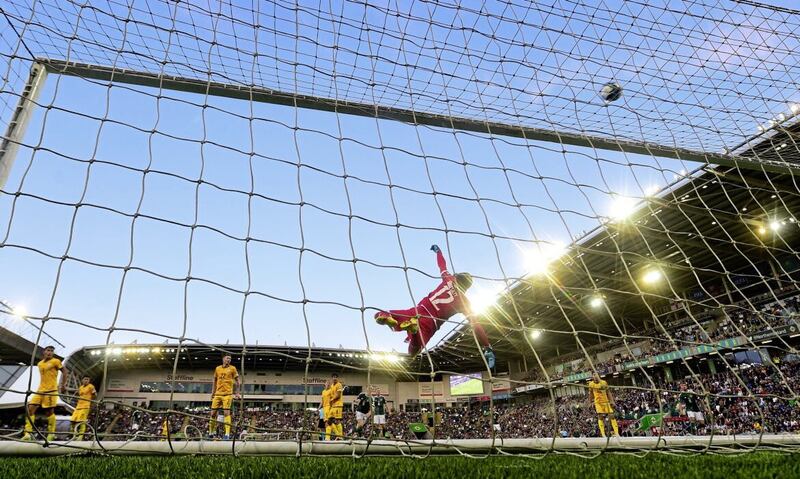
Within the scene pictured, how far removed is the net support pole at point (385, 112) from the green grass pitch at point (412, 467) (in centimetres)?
230

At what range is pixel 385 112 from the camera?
3.60m

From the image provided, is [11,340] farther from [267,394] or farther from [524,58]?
[524,58]

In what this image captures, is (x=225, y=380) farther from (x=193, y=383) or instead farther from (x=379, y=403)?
(x=193, y=383)

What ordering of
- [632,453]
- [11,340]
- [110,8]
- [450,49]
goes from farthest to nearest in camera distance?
[11,340], [450,49], [110,8], [632,453]

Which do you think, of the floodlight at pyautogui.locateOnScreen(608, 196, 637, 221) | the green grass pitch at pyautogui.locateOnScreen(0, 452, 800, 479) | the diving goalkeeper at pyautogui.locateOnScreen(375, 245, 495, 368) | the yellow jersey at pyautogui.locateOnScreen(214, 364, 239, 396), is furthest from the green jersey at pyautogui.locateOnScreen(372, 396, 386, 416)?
the green grass pitch at pyautogui.locateOnScreen(0, 452, 800, 479)

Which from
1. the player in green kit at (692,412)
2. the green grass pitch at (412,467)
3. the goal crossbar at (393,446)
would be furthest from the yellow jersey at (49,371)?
the player in green kit at (692,412)

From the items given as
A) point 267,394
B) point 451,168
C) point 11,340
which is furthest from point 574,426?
point 11,340

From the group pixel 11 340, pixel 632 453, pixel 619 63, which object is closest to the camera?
pixel 632 453

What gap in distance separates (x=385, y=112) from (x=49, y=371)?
5.74 meters

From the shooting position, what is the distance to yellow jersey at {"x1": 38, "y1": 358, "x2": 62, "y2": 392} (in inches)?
225

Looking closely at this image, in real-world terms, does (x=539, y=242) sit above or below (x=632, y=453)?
above

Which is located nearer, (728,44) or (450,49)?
(450,49)

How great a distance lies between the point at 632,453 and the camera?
2201mm

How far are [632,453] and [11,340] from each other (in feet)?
86.6
